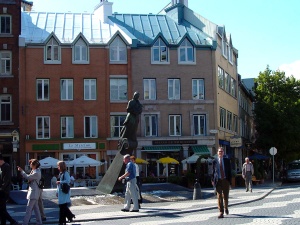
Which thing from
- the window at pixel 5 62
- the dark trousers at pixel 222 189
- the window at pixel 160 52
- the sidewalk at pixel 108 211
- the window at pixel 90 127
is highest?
the window at pixel 160 52

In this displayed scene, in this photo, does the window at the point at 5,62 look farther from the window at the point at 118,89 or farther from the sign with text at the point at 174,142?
the sign with text at the point at 174,142

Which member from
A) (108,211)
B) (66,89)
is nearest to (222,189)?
(108,211)

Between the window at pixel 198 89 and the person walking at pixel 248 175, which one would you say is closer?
the person walking at pixel 248 175

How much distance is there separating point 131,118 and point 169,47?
2206cm

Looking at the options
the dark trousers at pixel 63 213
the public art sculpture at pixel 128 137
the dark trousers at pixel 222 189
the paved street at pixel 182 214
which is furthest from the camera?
the public art sculpture at pixel 128 137

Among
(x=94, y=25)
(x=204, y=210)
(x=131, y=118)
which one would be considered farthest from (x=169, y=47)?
(x=204, y=210)

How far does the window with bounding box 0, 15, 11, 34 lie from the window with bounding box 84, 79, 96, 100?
22.8ft

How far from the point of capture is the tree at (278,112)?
4862 cm

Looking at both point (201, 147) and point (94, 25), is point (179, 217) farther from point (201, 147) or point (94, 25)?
point (94, 25)

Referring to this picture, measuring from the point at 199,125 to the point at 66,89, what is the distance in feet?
35.5

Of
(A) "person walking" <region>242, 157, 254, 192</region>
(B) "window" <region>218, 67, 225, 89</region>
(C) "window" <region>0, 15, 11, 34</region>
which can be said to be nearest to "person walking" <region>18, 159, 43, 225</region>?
(A) "person walking" <region>242, 157, 254, 192</region>

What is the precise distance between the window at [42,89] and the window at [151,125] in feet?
25.9

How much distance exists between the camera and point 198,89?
42.9m

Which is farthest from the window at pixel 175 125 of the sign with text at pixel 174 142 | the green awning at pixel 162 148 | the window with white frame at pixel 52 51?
the window with white frame at pixel 52 51
